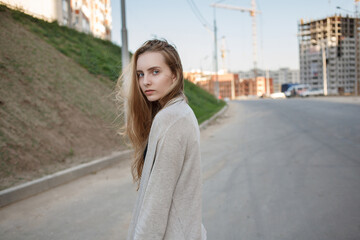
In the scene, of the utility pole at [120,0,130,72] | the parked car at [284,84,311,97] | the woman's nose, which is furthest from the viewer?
the parked car at [284,84,311,97]

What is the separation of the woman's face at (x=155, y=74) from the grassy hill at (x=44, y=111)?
7.93 ft

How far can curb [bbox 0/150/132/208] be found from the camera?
4.20 m

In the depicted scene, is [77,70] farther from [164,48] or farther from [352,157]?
[164,48]

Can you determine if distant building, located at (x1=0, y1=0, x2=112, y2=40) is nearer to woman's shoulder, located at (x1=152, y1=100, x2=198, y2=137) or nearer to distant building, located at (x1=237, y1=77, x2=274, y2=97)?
woman's shoulder, located at (x1=152, y1=100, x2=198, y2=137)

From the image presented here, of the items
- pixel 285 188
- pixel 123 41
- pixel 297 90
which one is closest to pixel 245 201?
pixel 285 188

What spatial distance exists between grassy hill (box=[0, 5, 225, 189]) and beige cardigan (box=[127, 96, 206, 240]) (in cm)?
263

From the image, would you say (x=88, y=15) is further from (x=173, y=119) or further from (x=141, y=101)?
(x=173, y=119)

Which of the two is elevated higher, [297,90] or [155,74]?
[155,74]

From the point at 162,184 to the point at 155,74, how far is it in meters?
0.53

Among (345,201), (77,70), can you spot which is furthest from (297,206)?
(77,70)

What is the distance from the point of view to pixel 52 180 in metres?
4.94

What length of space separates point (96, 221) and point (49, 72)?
6200mm

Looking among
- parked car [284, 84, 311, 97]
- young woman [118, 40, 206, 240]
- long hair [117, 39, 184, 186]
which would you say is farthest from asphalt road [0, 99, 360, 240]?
parked car [284, 84, 311, 97]

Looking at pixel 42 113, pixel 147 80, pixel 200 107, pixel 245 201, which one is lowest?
pixel 245 201
